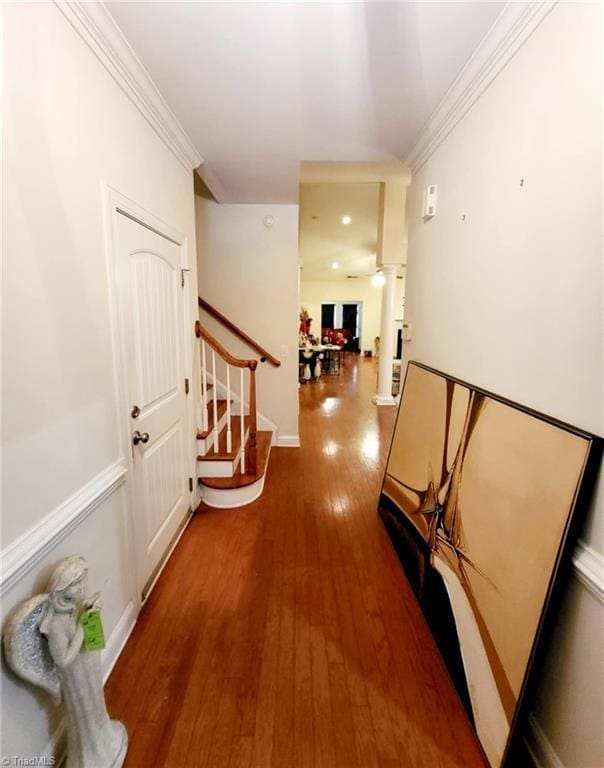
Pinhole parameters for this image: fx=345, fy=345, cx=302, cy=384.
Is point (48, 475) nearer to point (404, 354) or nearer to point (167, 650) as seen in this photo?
point (167, 650)

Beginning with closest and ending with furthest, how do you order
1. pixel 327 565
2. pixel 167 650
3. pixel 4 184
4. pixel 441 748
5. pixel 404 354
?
pixel 4 184
pixel 441 748
pixel 167 650
pixel 327 565
pixel 404 354

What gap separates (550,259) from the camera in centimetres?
114

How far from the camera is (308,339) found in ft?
28.3

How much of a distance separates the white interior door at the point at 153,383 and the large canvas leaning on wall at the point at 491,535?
1.49m

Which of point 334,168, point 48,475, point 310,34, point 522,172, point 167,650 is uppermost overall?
point 334,168

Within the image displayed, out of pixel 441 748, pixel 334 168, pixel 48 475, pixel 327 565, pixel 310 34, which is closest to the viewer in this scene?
pixel 48 475

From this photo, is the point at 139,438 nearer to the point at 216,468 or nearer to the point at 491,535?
the point at 216,468

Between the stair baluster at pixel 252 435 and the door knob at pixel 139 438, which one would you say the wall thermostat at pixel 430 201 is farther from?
the door knob at pixel 139 438

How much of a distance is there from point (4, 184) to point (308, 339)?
25.5ft

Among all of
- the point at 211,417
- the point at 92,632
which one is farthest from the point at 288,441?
the point at 92,632

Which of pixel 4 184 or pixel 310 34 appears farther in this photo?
pixel 310 34

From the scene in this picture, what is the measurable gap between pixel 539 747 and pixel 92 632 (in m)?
1.52

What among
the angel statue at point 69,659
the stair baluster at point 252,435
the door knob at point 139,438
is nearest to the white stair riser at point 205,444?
the stair baluster at point 252,435

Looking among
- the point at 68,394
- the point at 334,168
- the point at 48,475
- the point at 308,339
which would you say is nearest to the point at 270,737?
the point at 48,475
